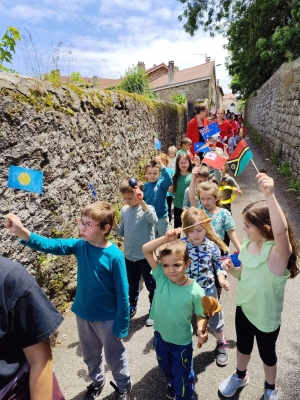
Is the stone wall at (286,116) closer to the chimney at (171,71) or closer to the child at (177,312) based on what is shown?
the child at (177,312)

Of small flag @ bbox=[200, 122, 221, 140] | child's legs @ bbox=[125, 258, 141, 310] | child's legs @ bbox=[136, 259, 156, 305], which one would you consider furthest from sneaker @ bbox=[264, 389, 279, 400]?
small flag @ bbox=[200, 122, 221, 140]

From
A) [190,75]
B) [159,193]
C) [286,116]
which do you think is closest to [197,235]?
[159,193]

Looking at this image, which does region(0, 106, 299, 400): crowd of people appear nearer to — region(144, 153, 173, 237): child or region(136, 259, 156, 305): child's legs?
region(136, 259, 156, 305): child's legs

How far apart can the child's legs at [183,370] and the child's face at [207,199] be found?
150 centimetres

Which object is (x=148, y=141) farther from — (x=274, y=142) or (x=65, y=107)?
(x=274, y=142)

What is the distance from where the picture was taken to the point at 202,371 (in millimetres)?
2600

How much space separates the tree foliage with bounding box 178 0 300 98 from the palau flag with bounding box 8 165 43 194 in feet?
39.3

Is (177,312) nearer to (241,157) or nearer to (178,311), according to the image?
(178,311)

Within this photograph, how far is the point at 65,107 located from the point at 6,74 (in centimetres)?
86

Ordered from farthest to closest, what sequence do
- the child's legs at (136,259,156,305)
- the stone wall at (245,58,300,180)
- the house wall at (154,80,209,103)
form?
the house wall at (154,80,209,103), the stone wall at (245,58,300,180), the child's legs at (136,259,156,305)

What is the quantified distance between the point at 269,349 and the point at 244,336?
0.20 metres

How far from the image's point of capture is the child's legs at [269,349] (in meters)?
2.10

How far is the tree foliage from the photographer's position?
11719 millimetres

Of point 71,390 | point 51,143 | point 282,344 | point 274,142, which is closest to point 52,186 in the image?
point 51,143
